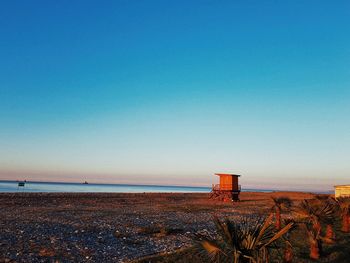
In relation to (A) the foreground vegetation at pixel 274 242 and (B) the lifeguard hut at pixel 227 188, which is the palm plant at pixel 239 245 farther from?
(B) the lifeguard hut at pixel 227 188

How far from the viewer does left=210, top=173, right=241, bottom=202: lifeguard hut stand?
62312 millimetres

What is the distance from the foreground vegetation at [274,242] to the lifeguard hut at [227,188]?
32928 millimetres

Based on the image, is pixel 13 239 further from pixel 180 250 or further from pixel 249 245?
pixel 249 245

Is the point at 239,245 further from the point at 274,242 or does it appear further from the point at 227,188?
the point at 227,188

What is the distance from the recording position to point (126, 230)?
2345 cm

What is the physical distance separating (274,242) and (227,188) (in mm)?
54357

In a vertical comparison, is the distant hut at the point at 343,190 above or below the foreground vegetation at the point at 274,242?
above

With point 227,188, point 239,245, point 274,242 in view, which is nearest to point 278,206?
point 274,242

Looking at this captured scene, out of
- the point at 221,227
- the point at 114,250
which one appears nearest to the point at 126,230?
the point at 114,250

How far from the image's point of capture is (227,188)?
62938 mm

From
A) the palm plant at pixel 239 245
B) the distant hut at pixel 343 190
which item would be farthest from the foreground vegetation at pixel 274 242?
the distant hut at pixel 343 190

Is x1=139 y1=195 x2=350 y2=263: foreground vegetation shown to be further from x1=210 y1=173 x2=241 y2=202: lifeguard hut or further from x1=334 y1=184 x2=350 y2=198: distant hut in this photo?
x1=210 y1=173 x2=241 y2=202: lifeguard hut

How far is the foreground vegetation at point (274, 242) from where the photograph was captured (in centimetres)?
822

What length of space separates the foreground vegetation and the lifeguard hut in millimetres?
32928
